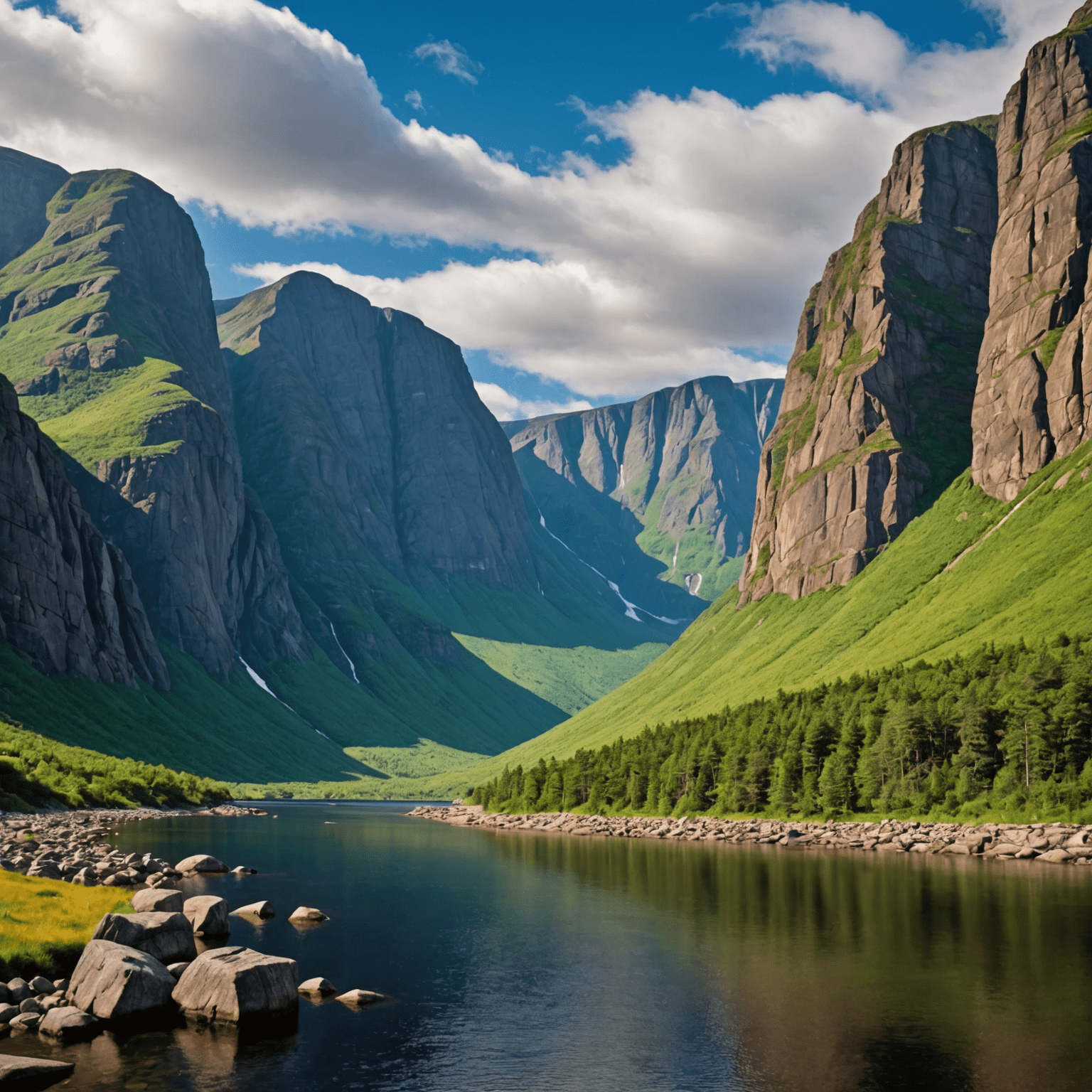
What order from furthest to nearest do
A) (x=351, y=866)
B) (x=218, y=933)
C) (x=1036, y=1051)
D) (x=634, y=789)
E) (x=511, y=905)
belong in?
(x=634, y=789) < (x=351, y=866) < (x=511, y=905) < (x=218, y=933) < (x=1036, y=1051)

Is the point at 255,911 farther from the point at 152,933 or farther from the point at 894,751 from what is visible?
the point at 894,751

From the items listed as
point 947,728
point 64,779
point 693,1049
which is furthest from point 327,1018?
point 64,779

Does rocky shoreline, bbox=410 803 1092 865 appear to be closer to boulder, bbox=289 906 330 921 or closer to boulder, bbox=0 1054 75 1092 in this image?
boulder, bbox=289 906 330 921

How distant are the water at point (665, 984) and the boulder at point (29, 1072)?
1.91 feet

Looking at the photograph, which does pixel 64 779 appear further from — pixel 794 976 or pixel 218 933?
pixel 794 976

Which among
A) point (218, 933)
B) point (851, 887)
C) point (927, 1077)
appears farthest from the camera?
point (851, 887)

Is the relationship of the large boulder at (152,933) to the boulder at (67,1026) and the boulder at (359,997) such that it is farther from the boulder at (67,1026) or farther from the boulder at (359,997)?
the boulder at (359,997)

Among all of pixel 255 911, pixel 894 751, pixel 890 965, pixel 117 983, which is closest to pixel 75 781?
pixel 255 911

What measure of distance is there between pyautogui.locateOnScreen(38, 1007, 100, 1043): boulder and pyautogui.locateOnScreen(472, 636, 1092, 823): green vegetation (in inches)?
3977

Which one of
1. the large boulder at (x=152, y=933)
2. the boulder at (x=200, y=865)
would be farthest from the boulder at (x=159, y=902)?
the boulder at (x=200, y=865)

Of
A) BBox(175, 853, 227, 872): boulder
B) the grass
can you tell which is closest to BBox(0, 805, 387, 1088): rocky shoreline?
the grass

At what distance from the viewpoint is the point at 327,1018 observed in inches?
1693

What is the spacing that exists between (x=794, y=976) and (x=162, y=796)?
488 ft

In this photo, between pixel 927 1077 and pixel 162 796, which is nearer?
pixel 927 1077
